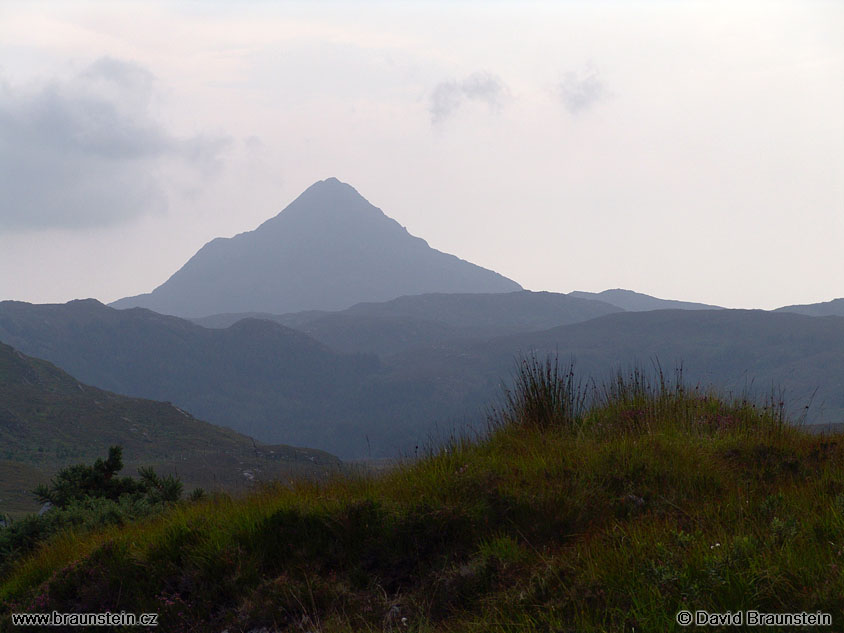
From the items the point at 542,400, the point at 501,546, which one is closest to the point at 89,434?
the point at 542,400

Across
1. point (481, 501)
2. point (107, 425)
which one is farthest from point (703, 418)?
point (107, 425)

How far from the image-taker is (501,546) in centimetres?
545

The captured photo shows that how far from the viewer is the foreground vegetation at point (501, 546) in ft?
14.3

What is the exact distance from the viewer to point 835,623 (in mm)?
3773

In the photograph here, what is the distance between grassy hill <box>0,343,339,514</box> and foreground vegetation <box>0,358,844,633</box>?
4168cm

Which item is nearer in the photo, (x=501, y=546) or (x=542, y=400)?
(x=501, y=546)

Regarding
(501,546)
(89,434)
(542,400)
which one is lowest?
(89,434)

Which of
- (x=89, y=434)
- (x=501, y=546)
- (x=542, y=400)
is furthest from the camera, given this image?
(x=89, y=434)

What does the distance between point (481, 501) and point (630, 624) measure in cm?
212

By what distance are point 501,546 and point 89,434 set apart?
3193 inches

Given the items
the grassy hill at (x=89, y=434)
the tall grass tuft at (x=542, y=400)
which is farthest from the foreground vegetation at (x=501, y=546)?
the grassy hill at (x=89, y=434)

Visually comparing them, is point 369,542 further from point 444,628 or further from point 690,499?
point 690,499

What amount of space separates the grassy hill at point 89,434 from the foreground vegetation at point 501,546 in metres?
41.7

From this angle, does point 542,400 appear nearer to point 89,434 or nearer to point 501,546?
point 501,546
